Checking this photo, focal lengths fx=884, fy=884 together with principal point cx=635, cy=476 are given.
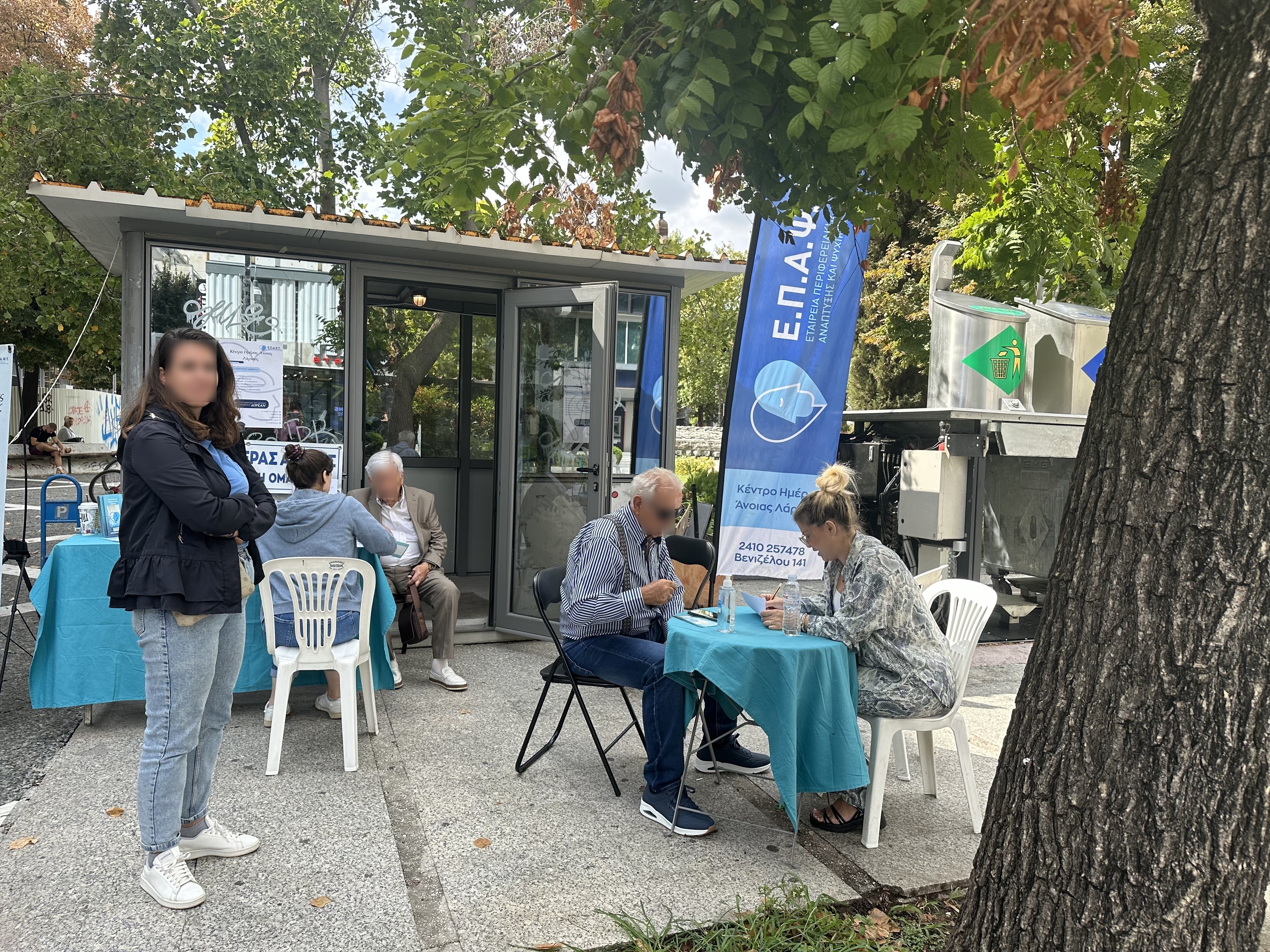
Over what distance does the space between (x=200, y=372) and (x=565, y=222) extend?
455 inches

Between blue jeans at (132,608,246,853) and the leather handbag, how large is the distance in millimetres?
2341

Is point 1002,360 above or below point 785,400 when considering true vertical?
above

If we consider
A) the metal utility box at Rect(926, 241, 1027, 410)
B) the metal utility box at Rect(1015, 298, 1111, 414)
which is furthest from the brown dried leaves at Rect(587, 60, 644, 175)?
the metal utility box at Rect(1015, 298, 1111, 414)

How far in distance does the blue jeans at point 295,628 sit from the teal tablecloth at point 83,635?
1.04 ft

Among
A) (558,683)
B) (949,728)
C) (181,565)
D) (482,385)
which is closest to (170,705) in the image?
(181,565)

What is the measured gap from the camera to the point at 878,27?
197cm

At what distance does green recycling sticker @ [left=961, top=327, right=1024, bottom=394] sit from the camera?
863 cm

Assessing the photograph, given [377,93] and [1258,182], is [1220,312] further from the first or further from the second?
[377,93]

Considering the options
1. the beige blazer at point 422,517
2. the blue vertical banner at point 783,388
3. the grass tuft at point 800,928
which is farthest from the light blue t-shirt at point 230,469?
the blue vertical banner at point 783,388

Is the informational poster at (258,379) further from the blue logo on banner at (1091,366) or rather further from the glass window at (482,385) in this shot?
the blue logo on banner at (1091,366)

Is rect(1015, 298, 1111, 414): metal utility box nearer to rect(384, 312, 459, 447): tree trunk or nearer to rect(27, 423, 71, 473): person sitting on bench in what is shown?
rect(384, 312, 459, 447): tree trunk

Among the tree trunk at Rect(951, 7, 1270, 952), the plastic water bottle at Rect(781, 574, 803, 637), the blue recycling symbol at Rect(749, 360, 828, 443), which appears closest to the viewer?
the tree trunk at Rect(951, 7, 1270, 952)

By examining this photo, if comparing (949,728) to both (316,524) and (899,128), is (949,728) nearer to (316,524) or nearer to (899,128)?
(899,128)

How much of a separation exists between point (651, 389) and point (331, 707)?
12.0ft
